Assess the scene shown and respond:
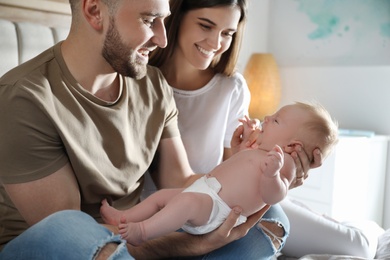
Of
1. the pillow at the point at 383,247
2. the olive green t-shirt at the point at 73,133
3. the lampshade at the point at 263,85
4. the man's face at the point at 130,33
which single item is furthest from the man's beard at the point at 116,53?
the lampshade at the point at 263,85

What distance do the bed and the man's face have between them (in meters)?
0.56

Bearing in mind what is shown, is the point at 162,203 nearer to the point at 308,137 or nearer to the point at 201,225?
the point at 201,225

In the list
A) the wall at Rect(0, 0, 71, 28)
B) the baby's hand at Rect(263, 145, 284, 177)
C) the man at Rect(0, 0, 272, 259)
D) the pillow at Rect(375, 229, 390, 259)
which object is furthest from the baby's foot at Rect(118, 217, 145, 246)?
the wall at Rect(0, 0, 71, 28)

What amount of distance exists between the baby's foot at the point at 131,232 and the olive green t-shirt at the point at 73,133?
0.23m

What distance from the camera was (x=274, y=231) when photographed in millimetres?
1543

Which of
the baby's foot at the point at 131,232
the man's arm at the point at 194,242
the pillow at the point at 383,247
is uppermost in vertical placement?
the baby's foot at the point at 131,232

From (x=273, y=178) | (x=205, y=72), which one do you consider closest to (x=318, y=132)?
(x=273, y=178)

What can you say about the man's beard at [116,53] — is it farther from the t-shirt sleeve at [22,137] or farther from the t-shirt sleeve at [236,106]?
the t-shirt sleeve at [236,106]

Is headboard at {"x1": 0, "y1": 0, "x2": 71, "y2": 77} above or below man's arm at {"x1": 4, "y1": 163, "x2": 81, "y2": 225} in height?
above

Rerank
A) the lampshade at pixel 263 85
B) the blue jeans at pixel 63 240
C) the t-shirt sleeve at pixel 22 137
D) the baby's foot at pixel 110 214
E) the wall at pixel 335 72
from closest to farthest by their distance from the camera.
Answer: the blue jeans at pixel 63 240 < the t-shirt sleeve at pixel 22 137 < the baby's foot at pixel 110 214 < the wall at pixel 335 72 < the lampshade at pixel 263 85

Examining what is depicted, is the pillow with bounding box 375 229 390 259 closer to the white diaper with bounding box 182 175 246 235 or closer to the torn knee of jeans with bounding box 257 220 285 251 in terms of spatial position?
the torn knee of jeans with bounding box 257 220 285 251

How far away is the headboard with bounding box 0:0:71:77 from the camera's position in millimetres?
1871

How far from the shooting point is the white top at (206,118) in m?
1.98

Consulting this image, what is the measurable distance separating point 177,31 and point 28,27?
1.88ft
